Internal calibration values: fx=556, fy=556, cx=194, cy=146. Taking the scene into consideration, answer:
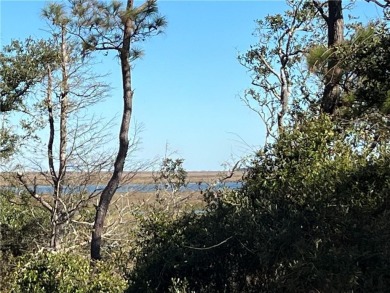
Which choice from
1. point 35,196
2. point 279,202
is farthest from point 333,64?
point 35,196

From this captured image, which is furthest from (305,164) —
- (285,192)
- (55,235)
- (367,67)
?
(55,235)

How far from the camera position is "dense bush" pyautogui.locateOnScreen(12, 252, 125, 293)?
4.89 meters

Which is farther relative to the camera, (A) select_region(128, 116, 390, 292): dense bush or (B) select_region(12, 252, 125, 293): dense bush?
(B) select_region(12, 252, 125, 293): dense bush

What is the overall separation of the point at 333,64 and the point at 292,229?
8.98 ft

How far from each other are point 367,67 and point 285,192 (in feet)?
7.39

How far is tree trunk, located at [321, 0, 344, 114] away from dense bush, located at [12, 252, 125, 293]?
2.77 m

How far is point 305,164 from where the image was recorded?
391 cm

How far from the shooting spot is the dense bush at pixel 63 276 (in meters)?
4.89

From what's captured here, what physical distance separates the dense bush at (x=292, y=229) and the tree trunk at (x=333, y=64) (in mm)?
1478

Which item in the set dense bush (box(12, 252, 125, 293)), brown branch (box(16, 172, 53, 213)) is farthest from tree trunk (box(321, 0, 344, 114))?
brown branch (box(16, 172, 53, 213))

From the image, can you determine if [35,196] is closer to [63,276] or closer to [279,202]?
[63,276]

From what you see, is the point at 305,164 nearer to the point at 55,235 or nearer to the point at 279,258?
the point at 279,258

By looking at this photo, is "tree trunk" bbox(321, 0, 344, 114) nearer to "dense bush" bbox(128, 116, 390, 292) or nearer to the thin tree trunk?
"dense bush" bbox(128, 116, 390, 292)

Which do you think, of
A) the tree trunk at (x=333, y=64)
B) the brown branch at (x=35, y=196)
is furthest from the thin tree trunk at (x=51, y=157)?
the tree trunk at (x=333, y=64)
